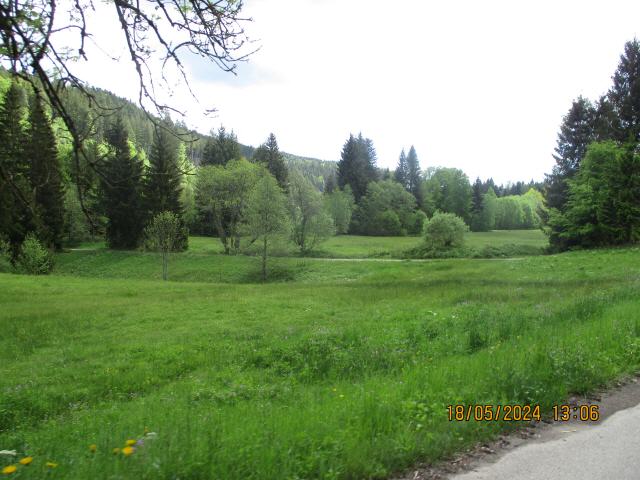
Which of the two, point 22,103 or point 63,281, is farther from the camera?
point 63,281

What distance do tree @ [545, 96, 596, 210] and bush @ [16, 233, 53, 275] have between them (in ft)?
170

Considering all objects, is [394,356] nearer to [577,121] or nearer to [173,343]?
[173,343]

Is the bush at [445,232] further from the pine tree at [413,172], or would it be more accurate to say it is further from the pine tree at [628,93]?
the pine tree at [413,172]

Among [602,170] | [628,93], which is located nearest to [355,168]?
[628,93]

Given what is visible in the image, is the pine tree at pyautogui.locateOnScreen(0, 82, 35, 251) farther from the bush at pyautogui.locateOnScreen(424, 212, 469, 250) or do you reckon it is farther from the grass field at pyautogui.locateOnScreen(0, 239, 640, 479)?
the bush at pyautogui.locateOnScreen(424, 212, 469, 250)

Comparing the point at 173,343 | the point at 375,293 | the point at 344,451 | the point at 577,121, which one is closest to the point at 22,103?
the point at 173,343

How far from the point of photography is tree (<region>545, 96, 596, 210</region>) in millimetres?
45094

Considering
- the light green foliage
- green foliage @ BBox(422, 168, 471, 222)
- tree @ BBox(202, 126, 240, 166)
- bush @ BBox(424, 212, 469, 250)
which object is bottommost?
bush @ BBox(424, 212, 469, 250)

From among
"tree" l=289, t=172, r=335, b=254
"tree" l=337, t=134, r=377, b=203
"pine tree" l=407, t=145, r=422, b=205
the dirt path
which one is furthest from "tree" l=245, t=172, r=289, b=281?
"pine tree" l=407, t=145, r=422, b=205

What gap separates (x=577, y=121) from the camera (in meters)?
45.9

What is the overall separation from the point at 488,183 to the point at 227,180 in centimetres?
10263

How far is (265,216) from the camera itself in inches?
1727

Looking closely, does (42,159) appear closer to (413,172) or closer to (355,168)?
(355,168)
